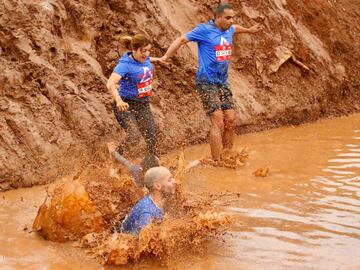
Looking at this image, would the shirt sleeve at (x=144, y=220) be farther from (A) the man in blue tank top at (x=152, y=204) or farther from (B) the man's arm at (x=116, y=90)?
(B) the man's arm at (x=116, y=90)

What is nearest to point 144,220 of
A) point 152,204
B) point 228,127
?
point 152,204

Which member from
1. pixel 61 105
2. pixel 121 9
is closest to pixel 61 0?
pixel 121 9

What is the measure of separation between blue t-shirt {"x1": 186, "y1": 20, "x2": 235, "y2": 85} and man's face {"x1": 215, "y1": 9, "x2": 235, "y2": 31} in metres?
0.06

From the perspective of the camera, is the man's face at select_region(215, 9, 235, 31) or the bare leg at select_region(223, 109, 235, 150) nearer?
the man's face at select_region(215, 9, 235, 31)

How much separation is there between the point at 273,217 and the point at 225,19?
2919 millimetres

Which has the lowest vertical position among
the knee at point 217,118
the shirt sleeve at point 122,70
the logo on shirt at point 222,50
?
the knee at point 217,118

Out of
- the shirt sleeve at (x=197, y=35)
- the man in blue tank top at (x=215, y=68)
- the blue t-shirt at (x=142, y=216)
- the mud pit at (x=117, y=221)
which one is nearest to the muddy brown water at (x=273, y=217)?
the mud pit at (x=117, y=221)

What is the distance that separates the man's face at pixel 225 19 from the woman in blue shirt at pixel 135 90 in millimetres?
1251

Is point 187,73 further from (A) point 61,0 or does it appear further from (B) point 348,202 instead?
(B) point 348,202

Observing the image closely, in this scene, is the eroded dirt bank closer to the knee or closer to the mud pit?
the knee

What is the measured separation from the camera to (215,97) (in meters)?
7.32

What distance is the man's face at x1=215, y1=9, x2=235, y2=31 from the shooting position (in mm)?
7351

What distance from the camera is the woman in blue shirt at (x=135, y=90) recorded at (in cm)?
636

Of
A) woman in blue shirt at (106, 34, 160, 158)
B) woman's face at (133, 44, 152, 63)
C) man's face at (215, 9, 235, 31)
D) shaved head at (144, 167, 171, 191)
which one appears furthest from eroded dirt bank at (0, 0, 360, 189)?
shaved head at (144, 167, 171, 191)
